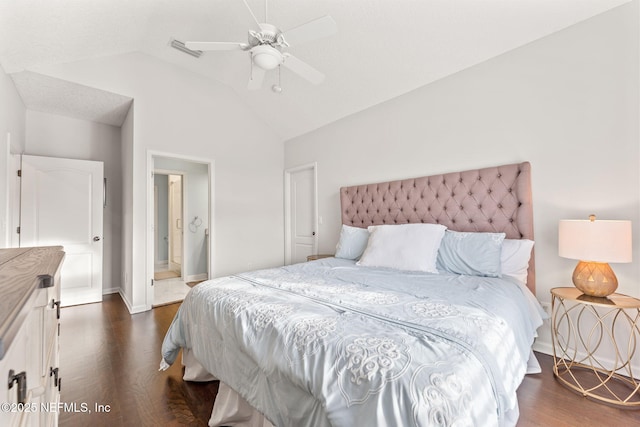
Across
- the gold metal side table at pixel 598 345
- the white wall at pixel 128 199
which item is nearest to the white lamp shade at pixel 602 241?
the gold metal side table at pixel 598 345

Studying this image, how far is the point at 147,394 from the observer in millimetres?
1799

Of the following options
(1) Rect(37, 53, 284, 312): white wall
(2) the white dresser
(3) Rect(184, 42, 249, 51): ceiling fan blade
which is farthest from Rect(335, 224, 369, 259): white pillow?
(2) the white dresser

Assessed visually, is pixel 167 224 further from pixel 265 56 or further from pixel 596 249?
pixel 596 249

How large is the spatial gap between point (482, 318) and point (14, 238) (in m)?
4.84

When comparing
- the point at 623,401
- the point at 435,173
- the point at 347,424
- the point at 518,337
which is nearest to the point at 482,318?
the point at 518,337

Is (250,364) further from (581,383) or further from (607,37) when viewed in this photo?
(607,37)

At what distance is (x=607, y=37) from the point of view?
79.9 inches

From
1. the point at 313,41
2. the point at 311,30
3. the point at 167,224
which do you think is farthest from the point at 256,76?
the point at 167,224

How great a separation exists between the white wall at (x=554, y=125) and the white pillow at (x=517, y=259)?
0.65 feet

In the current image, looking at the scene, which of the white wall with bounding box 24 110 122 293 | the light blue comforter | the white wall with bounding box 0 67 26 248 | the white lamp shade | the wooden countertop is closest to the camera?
the wooden countertop

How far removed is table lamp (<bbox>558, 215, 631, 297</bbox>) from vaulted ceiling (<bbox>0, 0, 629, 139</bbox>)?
1.64 meters

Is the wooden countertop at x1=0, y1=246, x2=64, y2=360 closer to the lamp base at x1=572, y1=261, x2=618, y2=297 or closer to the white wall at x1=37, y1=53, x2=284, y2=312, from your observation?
the lamp base at x1=572, y1=261, x2=618, y2=297

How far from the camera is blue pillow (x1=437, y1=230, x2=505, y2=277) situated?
7.01ft

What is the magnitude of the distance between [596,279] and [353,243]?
75.8 inches
